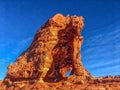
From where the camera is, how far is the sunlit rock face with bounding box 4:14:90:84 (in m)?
57.1

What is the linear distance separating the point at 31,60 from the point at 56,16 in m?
9.54

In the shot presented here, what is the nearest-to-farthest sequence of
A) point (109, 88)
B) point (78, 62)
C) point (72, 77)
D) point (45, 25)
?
point (109, 88) → point (72, 77) → point (78, 62) → point (45, 25)

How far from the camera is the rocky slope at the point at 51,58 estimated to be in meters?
56.2

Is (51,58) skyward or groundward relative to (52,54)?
groundward

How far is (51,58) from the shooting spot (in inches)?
2295

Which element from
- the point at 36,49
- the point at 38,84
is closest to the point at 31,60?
the point at 36,49

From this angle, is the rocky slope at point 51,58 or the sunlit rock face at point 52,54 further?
the sunlit rock face at point 52,54

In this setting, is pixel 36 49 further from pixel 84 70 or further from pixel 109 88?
pixel 109 88

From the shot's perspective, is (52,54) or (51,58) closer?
(51,58)

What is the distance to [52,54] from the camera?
2311 inches

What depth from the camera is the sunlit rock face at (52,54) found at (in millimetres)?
57125

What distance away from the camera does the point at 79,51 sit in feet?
199

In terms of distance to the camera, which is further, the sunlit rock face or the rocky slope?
the sunlit rock face

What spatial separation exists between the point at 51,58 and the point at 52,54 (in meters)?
0.83
